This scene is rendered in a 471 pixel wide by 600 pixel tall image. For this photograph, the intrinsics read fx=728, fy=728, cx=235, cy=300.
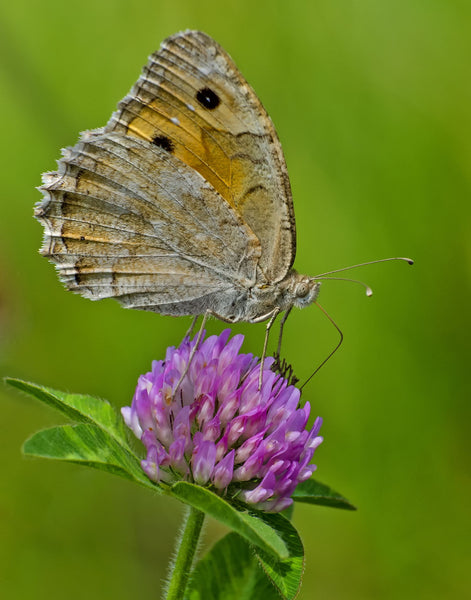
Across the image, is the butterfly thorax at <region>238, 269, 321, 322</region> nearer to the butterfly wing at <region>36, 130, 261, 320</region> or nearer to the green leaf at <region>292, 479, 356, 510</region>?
the butterfly wing at <region>36, 130, 261, 320</region>

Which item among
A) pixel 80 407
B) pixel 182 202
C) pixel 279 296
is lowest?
pixel 80 407

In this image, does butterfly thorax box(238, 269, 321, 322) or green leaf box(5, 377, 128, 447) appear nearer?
green leaf box(5, 377, 128, 447)

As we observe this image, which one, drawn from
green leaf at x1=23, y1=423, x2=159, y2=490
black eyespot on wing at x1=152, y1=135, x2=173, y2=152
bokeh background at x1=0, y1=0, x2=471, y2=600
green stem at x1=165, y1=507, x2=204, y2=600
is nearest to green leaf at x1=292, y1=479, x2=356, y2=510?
green stem at x1=165, y1=507, x2=204, y2=600

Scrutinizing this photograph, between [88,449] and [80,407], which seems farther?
[80,407]

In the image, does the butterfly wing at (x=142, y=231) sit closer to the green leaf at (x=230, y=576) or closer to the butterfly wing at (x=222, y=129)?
the butterfly wing at (x=222, y=129)

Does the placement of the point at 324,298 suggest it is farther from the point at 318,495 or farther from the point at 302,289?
the point at 318,495

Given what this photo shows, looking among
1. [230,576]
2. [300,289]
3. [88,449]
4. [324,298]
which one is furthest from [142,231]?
[324,298]
